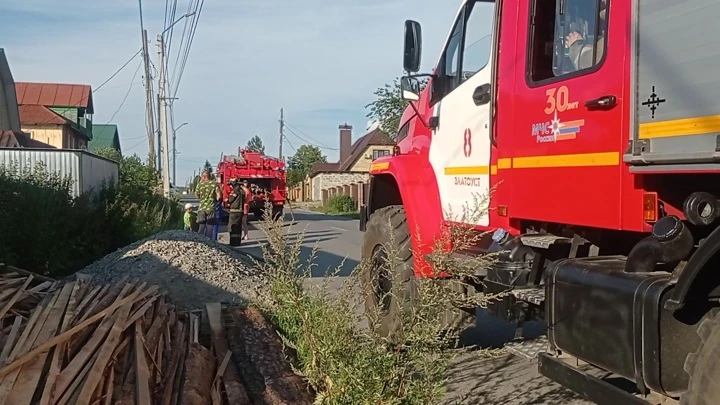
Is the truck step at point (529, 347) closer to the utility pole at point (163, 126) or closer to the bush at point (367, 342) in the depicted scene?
the bush at point (367, 342)

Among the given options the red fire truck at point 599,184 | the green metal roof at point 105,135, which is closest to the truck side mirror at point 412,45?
the red fire truck at point 599,184

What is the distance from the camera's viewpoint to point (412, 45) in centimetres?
607

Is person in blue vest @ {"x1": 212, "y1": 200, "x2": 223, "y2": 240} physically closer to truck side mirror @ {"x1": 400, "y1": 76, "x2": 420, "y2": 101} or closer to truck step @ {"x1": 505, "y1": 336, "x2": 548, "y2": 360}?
truck side mirror @ {"x1": 400, "y1": 76, "x2": 420, "y2": 101}

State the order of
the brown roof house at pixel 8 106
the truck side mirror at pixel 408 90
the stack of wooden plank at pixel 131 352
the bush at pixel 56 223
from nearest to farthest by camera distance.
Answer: the stack of wooden plank at pixel 131 352
the truck side mirror at pixel 408 90
the bush at pixel 56 223
the brown roof house at pixel 8 106

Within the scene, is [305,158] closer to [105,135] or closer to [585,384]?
[105,135]

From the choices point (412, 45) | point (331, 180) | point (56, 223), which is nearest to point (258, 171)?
point (56, 223)

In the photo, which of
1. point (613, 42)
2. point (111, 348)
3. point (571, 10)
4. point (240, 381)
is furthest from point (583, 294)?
point (111, 348)

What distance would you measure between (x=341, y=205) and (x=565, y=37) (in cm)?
4786

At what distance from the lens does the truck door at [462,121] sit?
5.51 m

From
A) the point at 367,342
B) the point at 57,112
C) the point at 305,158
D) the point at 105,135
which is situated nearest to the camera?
the point at 367,342

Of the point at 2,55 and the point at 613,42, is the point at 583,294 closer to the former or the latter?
the point at 613,42

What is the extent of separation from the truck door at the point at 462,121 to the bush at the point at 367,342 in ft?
2.93

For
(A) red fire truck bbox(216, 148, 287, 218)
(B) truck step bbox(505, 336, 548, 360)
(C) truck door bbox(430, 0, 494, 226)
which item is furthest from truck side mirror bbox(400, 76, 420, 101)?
(A) red fire truck bbox(216, 148, 287, 218)

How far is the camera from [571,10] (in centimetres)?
461
